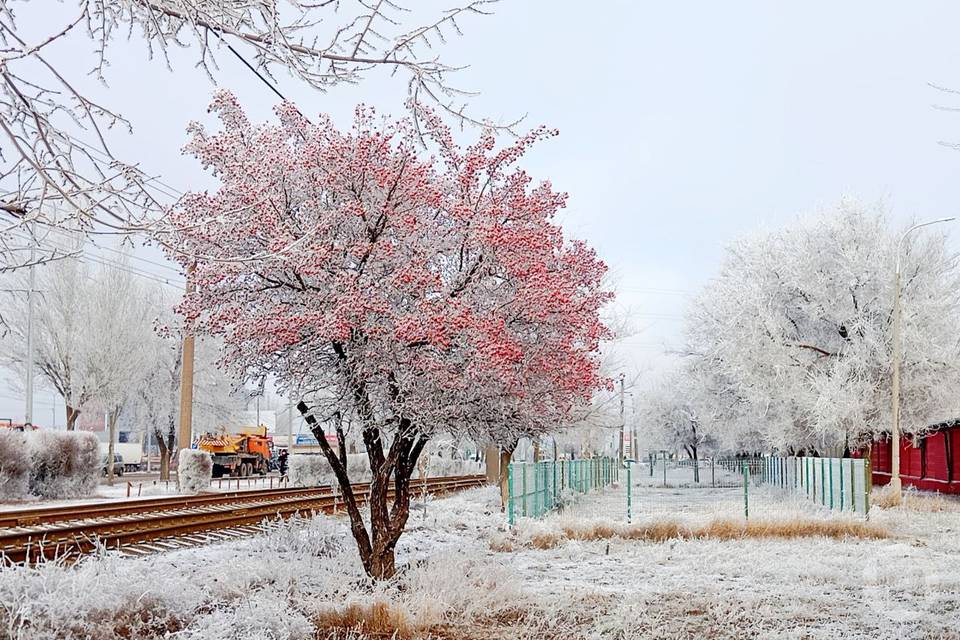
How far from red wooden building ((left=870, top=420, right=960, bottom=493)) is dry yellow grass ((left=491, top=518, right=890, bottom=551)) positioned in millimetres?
13330

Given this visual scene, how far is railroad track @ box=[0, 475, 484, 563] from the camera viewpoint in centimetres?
1357

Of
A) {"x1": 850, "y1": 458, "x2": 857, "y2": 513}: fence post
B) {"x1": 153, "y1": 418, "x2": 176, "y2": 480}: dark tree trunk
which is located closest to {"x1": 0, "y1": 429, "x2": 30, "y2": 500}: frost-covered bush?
{"x1": 153, "y1": 418, "x2": 176, "y2": 480}: dark tree trunk

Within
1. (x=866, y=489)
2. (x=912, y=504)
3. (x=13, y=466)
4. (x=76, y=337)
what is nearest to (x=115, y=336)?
(x=76, y=337)

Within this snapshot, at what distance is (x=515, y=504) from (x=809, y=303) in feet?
52.5

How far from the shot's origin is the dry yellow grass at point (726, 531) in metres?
17.9

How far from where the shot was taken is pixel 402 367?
10453mm

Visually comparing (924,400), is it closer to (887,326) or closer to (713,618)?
(887,326)

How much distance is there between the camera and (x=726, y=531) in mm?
18359

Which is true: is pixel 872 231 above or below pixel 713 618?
above

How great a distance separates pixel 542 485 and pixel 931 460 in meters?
21.5

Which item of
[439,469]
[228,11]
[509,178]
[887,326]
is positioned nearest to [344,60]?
[228,11]

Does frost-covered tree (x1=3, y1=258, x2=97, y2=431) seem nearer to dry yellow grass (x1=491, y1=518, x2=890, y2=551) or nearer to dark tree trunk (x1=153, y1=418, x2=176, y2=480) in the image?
dark tree trunk (x1=153, y1=418, x2=176, y2=480)

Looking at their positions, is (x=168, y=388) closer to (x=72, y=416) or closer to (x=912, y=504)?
(x=72, y=416)

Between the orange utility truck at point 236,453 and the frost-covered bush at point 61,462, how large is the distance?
1471 centimetres
